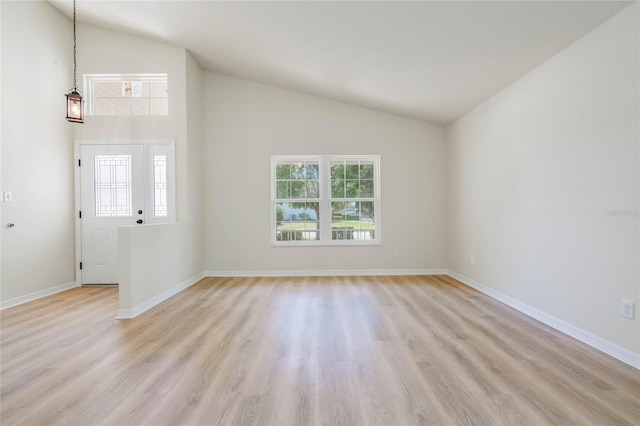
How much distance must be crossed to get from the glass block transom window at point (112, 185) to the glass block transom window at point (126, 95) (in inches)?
28.8

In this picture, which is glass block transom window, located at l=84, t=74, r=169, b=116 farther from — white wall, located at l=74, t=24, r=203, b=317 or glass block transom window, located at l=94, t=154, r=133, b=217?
glass block transom window, located at l=94, t=154, r=133, b=217

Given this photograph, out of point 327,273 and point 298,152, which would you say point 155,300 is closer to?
point 327,273

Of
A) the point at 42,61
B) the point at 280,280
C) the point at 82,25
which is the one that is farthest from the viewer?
the point at 280,280

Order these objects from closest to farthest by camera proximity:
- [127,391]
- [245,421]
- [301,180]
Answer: [245,421], [127,391], [301,180]

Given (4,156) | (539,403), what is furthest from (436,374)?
(4,156)

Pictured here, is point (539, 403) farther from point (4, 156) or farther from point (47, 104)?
point (47, 104)

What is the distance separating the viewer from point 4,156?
11.6ft

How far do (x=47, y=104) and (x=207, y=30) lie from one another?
8.15ft

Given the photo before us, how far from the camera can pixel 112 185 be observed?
4.55 metres

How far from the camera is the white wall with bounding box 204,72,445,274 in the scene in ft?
16.8

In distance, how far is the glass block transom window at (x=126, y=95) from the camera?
4.58 m

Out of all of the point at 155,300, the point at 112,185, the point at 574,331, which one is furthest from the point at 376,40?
the point at 112,185

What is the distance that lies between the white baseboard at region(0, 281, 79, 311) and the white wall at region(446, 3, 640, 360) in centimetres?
588

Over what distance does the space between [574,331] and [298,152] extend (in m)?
4.18
